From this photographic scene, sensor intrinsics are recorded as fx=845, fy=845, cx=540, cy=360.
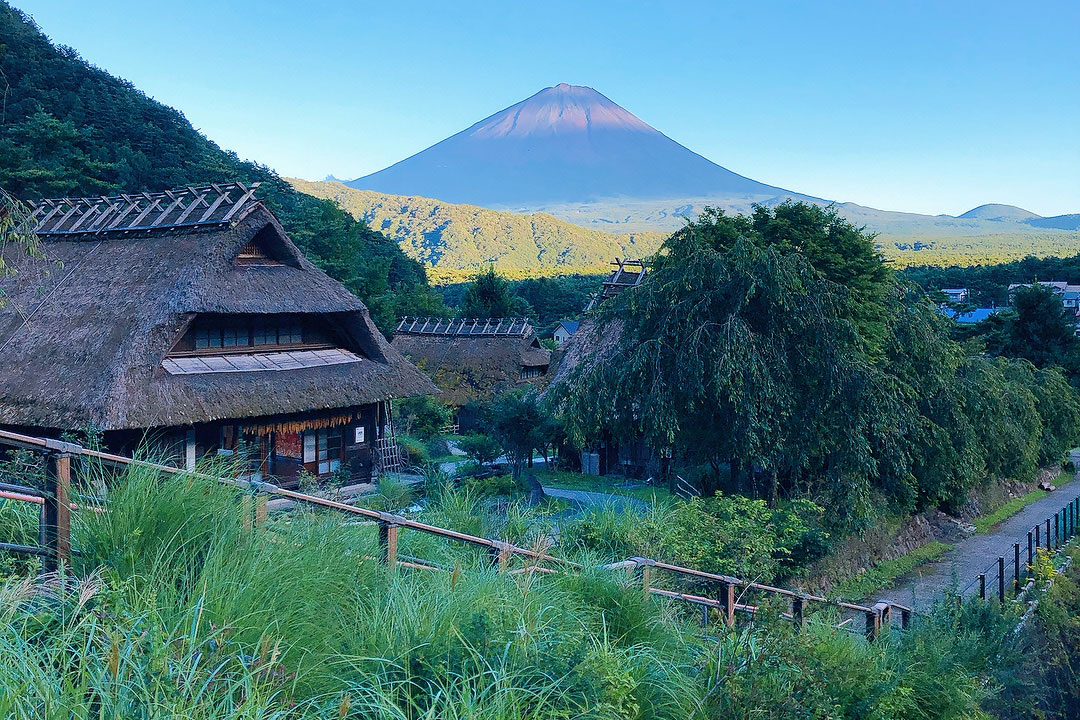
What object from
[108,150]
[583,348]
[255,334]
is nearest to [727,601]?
[255,334]

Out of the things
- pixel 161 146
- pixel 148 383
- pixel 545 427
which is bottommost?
pixel 545 427

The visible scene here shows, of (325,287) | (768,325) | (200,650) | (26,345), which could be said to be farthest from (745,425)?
(26,345)

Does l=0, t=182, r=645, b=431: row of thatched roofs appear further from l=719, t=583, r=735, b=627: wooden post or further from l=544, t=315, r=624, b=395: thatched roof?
l=719, t=583, r=735, b=627: wooden post

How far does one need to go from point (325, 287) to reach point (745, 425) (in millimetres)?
9638

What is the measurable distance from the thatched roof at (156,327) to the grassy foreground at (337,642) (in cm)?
1045

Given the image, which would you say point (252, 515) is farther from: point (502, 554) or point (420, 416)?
point (420, 416)

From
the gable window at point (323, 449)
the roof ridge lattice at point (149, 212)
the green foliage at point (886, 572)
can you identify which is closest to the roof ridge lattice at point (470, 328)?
the roof ridge lattice at point (149, 212)

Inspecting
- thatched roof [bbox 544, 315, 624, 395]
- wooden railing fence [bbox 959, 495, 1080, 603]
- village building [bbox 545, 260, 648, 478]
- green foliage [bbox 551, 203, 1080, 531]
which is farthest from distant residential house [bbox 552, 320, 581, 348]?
A: green foliage [bbox 551, 203, 1080, 531]

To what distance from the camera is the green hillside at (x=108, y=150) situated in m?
35.3

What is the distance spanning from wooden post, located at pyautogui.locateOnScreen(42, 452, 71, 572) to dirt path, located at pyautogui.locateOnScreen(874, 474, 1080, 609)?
10.0 metres

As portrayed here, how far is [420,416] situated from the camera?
27.8m

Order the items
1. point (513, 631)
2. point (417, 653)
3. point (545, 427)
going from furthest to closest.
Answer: point (545, 427)
point (513, 631)
point (417, 653)

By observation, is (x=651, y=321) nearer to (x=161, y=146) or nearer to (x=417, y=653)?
(x=417, y=653)

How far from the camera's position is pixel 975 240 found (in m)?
156
